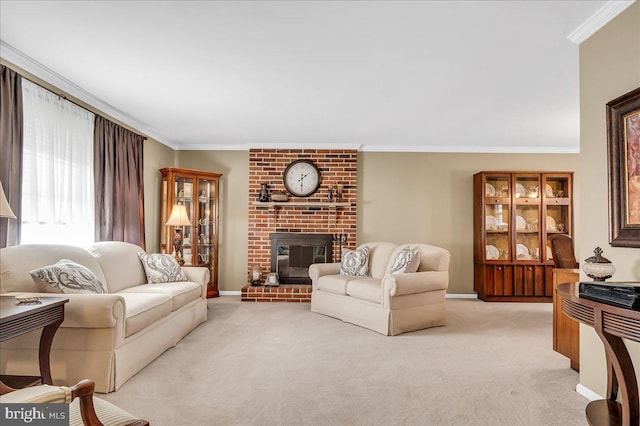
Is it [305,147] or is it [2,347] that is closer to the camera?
[2,347]

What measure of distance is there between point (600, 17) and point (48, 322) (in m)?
3.96

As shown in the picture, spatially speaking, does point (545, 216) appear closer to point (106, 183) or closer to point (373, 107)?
point (373, 107)

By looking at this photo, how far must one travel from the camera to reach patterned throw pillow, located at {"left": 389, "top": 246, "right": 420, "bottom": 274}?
13.8 ft

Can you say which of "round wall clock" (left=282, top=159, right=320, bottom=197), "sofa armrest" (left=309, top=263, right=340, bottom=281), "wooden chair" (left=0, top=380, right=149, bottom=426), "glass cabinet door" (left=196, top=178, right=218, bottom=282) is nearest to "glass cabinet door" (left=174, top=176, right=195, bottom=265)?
"glass cabinet door" (left=196, top=178, right=218, bottom=282)

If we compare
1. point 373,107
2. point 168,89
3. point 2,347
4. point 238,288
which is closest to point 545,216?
point 373,107

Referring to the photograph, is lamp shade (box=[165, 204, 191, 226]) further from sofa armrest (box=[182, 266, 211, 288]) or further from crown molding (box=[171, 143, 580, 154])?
crown molding (box=[171, 143, 580, 154])

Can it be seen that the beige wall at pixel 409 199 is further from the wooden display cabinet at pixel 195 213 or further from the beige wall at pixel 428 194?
the wooden display cabinet at pixel 195 213

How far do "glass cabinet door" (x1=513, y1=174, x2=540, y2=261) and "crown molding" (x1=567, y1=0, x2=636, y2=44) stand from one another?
3667mm

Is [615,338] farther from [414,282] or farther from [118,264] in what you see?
[118,264]

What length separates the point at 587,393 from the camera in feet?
8.14

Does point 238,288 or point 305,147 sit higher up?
point 305,147

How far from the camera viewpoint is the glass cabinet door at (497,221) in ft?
19.3

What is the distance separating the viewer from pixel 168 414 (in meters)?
2.19

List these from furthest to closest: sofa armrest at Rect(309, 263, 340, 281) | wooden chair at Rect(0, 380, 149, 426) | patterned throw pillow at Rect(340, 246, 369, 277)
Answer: sofa armrest at Rect(309, 263, 340, 281) < patterned throw pillow at Rect(340, 246, 369, 277) < wooden chair at Rect(0, 380, 149, 426)
